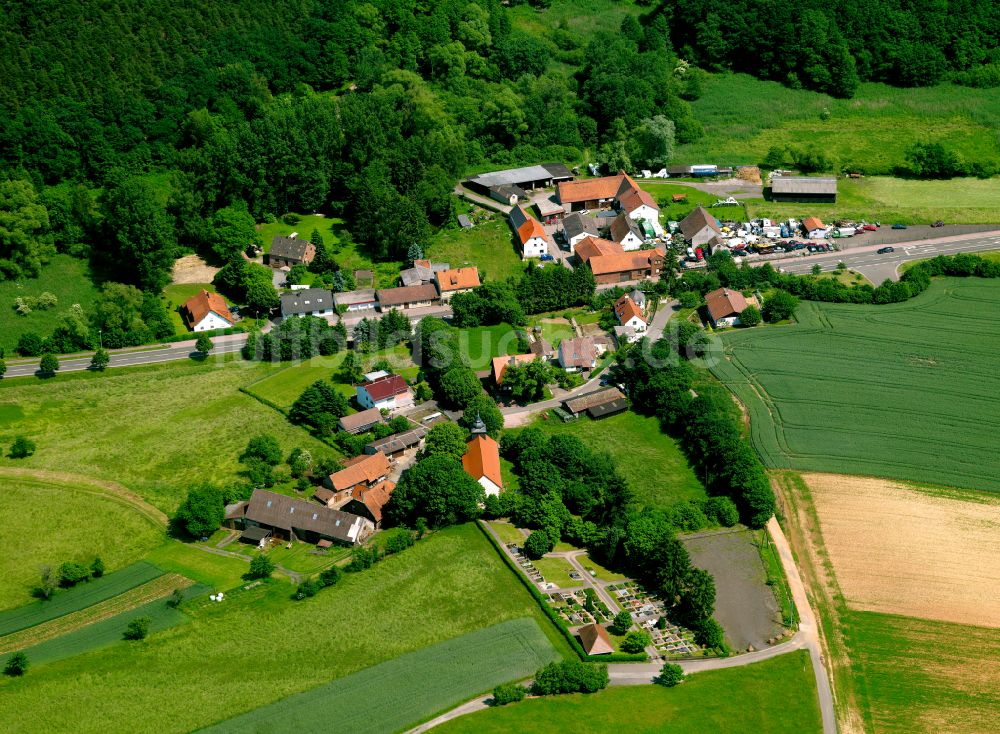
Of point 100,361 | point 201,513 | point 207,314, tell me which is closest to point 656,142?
point 207,314

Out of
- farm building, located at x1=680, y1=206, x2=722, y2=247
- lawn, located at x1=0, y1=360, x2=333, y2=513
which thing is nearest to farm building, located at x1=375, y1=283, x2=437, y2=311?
lawn, located at x1=0, y1=360, x2=333, y2=513

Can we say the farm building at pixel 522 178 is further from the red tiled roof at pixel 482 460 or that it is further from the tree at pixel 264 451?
the tree at pixel 264 451

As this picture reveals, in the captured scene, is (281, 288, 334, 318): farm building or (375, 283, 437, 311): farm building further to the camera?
(375, 283, 437, 311): farm building

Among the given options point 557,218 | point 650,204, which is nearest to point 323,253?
point 557,218

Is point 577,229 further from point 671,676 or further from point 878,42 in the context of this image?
point 671,676

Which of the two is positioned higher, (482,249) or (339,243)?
(339,243)

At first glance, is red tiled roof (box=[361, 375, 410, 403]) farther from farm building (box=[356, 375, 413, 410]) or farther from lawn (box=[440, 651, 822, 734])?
lawn (box=[440, 651, 822, 734])
